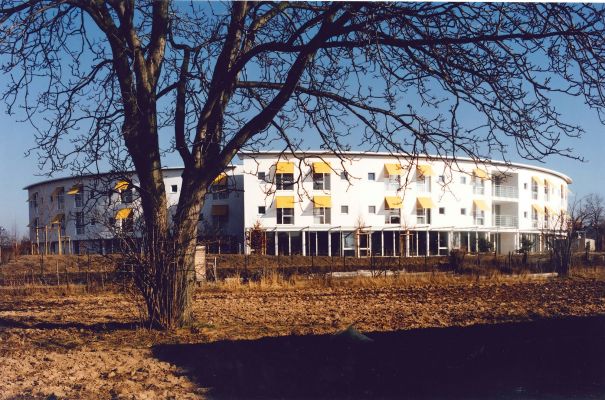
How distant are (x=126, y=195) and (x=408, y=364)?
16.3 ft

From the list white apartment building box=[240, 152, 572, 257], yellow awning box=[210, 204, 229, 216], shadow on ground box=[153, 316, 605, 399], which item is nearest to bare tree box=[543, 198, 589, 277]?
shadow on ground box=[153, 316, 605, 399]

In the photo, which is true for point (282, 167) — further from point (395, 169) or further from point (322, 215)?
point (322, 215)

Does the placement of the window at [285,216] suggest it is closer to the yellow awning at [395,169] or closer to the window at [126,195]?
the yellow awning at [395,169]

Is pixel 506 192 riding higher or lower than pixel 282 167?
higher

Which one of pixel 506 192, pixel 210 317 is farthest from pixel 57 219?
pixel 506 192

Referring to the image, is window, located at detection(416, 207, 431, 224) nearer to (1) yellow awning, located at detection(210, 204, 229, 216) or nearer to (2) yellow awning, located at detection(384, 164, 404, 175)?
(2) yellow awning, located at detection(384, 164, 404, 175)

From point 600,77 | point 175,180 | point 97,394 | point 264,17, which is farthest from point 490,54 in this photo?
point 175,180

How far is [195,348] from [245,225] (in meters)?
34.5

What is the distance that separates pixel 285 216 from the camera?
137 feet

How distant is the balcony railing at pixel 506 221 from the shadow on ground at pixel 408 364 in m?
37.1

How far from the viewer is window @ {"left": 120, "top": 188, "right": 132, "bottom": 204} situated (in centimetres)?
812

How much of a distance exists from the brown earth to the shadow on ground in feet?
1.47

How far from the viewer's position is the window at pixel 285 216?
41656 mm

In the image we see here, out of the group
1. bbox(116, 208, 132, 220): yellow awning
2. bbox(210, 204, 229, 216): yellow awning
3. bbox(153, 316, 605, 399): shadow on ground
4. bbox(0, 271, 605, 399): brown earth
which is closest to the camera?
bbox(153, 316, 605, 399): shadow on ground
